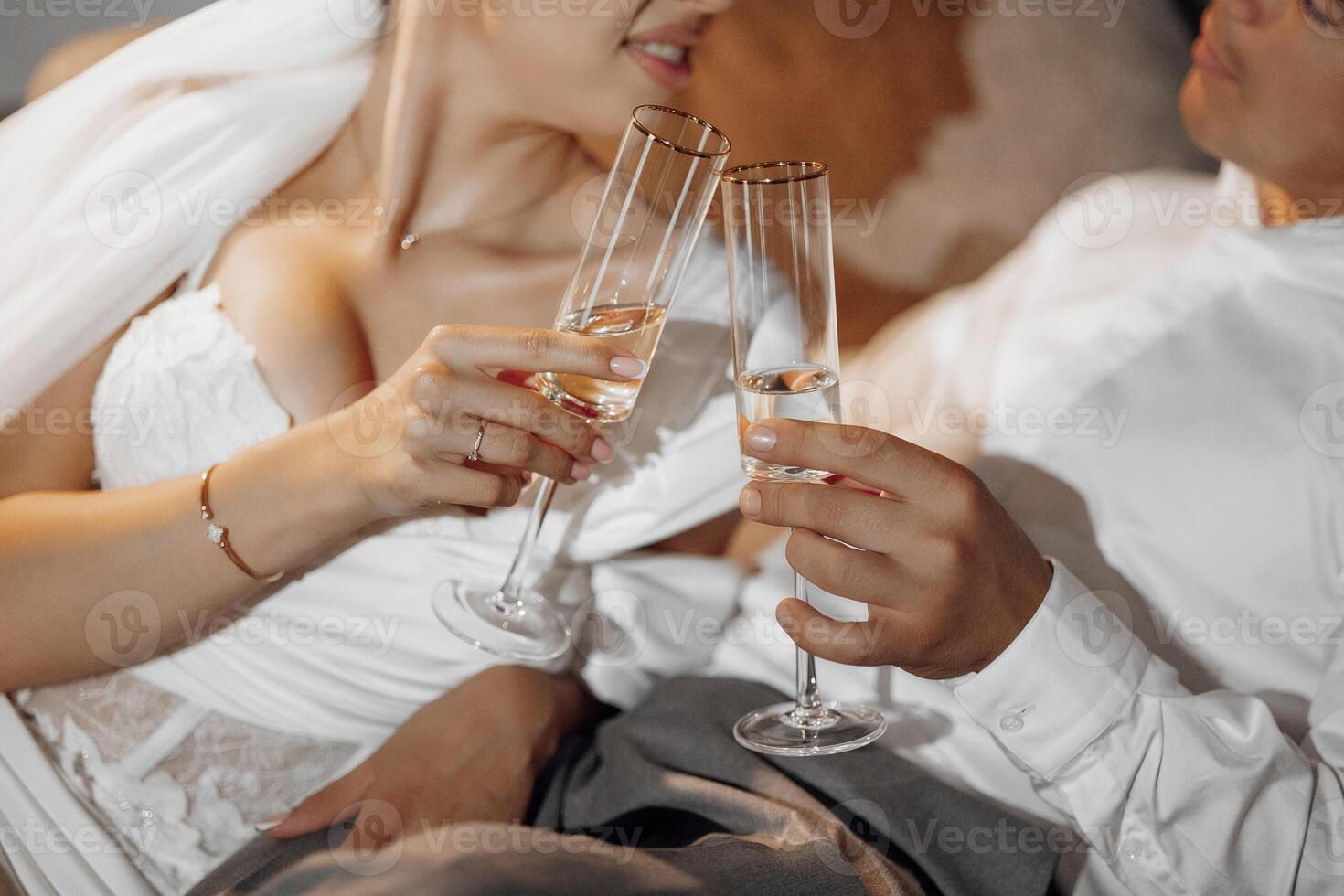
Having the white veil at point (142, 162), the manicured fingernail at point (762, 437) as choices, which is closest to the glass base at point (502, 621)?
the manicured fingernail at point (762, 437)

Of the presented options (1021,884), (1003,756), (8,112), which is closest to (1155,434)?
(1003,756)

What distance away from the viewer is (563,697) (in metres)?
1.19

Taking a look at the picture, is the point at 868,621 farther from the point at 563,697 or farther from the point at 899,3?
the point at 899,3

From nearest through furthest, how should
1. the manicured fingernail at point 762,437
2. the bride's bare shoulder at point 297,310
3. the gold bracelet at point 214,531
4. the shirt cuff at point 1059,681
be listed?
the manicured fingernail at point 762,437 → the shirt cuff at point 1059,681 → the gold bracelet at point 214,531 → the bride's bare shoulder at point 297,310

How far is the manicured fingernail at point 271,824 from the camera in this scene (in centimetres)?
101

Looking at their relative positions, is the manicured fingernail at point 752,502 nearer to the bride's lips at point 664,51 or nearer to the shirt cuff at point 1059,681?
the shirt cuff at point 1059,681

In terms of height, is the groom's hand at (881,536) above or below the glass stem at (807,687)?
above

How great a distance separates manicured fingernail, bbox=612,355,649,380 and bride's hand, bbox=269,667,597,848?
446 mm

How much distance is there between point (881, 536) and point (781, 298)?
0.63ft

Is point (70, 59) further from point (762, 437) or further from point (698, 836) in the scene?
point (698, 836)

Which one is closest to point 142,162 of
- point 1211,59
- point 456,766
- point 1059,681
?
point 456,766

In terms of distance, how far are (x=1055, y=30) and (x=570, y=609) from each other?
1.33 metres

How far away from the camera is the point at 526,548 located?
3.40 ft

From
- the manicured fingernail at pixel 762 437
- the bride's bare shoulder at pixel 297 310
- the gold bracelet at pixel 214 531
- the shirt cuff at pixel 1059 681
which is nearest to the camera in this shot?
the manicured fingernail at pixel 762 437
